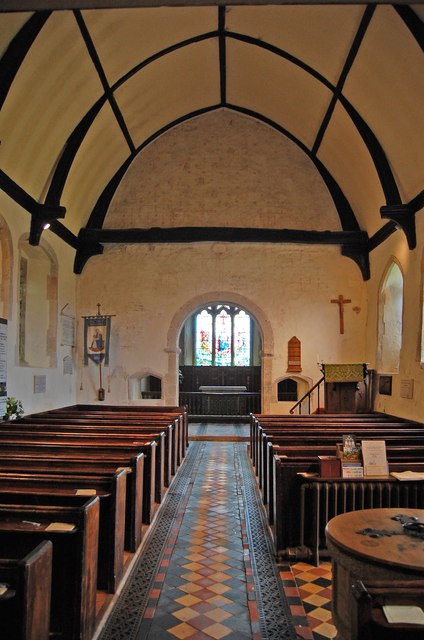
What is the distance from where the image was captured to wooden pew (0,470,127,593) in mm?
3633

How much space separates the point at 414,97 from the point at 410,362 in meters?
4.28

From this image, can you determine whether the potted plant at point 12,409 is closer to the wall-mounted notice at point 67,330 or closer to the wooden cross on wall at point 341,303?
the wall-mounted notice at point 67,330

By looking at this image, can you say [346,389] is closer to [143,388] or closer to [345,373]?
[345,373]

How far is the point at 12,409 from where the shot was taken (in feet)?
27.0

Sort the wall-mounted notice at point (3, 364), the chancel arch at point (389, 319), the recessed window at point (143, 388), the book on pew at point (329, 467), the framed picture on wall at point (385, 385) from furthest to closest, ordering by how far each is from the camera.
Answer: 1. the recessed window at point (143, 388)
2. the chancel arch at point (389, 319)
3. the framed picture on wall at point (385, 385)
4. the wall-mounted notice at point (3, 364)
5. the book on pew at point (329, 467)

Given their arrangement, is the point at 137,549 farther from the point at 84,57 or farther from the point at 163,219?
the point at 163,219

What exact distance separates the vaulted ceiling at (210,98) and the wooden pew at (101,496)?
5366 millimetres

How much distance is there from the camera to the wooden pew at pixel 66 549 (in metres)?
2.91

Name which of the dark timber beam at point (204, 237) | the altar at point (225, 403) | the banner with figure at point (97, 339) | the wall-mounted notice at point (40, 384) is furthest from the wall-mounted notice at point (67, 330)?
the altar at point (225, 403)

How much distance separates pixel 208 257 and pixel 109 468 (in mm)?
8592

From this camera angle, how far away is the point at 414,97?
7617 millimetres

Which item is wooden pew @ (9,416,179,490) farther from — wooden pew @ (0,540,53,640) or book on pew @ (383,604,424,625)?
book on pew @ (383,604,424,625)

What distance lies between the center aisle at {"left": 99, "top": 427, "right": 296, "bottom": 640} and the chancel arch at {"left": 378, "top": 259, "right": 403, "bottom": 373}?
216 inches

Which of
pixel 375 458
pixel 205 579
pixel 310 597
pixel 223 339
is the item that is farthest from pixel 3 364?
pixel 223 339
